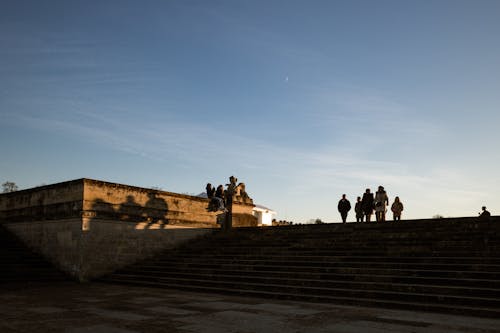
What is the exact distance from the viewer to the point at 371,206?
19.3 metres

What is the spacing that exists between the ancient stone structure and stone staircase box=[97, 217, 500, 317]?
3.02ft

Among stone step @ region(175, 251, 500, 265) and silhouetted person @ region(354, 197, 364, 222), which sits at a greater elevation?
silhouetted person @ region(354, 197, 364, 222)

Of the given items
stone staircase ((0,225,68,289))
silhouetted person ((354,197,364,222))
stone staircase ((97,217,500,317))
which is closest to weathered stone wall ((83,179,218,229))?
stone staircase ((97,217,500,317))

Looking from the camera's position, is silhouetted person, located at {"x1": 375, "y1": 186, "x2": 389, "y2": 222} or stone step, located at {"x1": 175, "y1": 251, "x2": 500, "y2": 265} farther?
silhouetted person, located at {"x1": 375, "y1": 186, "x2": 389, "y2": 222}

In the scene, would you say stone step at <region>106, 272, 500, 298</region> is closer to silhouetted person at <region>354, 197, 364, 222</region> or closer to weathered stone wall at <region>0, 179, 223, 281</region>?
weathered stone wall at <region>0, 179, 223, 281</region>

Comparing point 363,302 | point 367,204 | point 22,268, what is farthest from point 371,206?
point 22,268

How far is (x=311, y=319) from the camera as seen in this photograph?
8.00m

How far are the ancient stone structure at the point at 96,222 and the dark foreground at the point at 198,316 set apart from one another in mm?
4578

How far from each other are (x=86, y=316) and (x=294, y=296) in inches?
199

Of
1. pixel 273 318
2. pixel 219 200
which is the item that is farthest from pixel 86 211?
pixel 273 318

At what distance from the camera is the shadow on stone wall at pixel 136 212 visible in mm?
16719

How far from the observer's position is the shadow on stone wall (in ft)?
54.9

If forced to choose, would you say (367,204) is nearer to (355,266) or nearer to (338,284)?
(355,266)

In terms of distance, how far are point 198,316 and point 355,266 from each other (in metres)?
5.64
